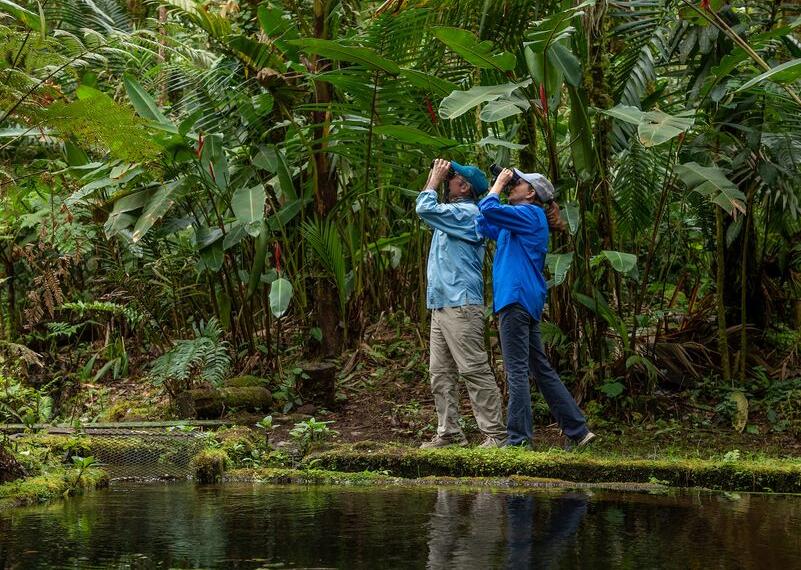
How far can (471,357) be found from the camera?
6.71 m

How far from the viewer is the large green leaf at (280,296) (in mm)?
7930

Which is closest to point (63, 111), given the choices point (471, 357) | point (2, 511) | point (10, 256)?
point (2, 511)

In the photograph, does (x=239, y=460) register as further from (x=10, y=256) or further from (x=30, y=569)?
(x=10, y=256)

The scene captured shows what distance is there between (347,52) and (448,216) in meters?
1.39

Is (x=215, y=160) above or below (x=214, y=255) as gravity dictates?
above

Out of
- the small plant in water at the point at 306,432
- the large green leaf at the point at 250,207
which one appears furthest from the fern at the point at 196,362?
the small plant in water at the point at 306,432

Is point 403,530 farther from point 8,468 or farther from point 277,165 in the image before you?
point 277,165

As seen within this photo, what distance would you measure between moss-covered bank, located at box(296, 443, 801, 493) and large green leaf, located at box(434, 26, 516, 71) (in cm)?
252

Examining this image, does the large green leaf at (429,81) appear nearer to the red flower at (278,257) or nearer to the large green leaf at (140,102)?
the red flower at (278,257)

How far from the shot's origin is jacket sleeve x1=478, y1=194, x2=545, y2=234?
20.8 feet

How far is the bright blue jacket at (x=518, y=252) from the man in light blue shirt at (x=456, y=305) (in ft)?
0.90

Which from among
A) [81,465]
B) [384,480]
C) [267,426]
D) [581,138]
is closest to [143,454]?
[81,465]

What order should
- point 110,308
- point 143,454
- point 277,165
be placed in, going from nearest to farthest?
point 143,454 → point 277,165 → point 110,308

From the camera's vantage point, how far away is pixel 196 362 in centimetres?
822
